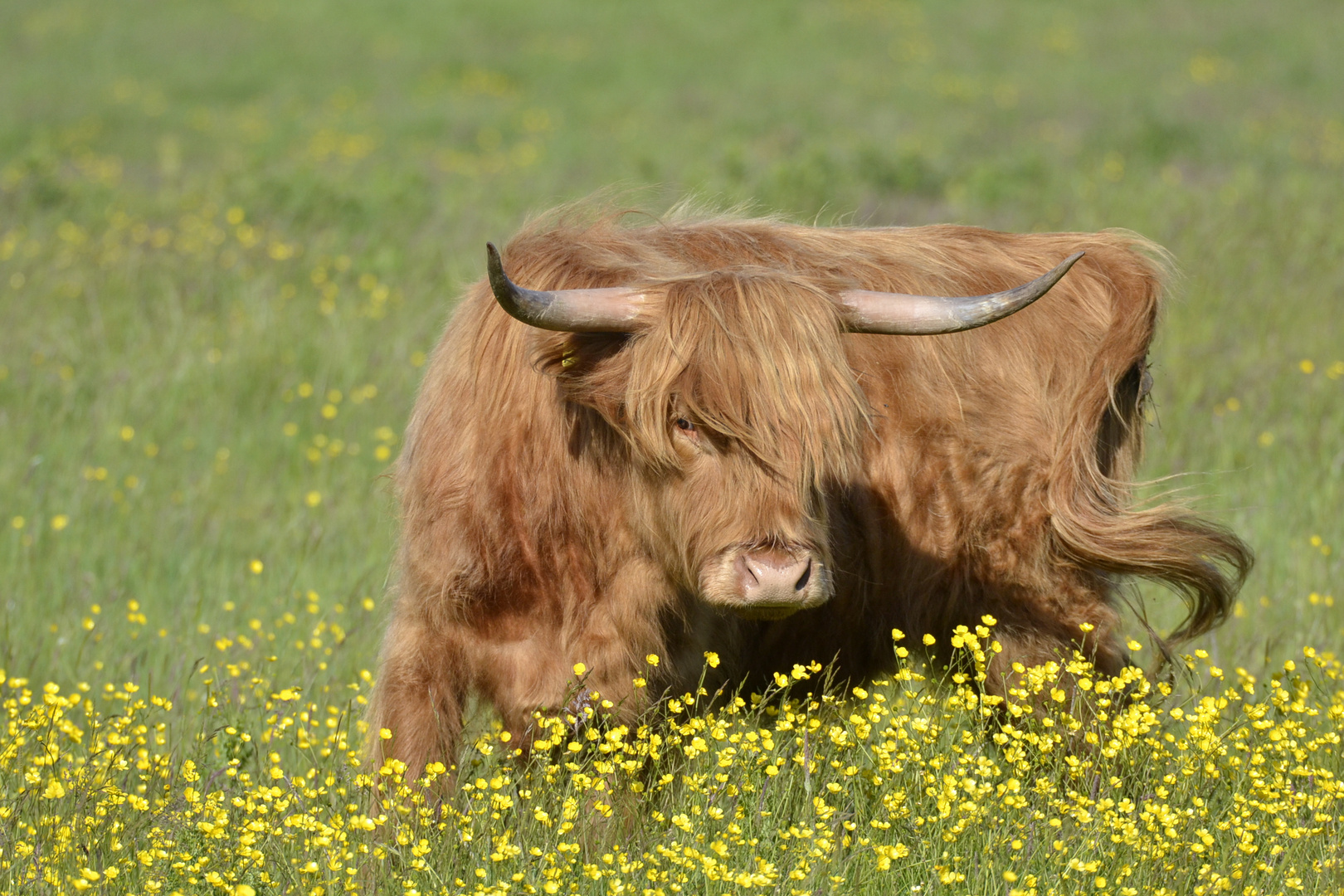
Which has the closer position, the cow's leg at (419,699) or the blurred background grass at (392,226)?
the cow's leg at (419,699)

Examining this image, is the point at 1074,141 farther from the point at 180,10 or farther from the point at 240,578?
the point at 180,10

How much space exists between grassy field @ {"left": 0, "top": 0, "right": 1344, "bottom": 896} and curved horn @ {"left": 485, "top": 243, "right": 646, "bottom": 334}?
98cm

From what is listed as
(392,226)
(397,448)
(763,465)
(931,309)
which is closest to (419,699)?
(763,465)

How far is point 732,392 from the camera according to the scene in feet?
10.5

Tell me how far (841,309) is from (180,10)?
2482cm

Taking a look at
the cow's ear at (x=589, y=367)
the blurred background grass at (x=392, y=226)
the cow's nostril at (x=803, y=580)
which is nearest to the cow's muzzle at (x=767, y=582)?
the cow's nostril at (x=803, y=580)

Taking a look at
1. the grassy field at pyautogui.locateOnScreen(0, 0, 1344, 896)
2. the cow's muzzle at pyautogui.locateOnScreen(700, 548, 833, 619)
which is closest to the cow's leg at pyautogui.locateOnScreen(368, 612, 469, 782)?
the grassy field at pyautogui.locateOnScreen(0, 0, 1344, 896)

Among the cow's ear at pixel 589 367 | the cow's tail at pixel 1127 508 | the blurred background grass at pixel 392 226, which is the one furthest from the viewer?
the blurred background grass at pixel 392 226

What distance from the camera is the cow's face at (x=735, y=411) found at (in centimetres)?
318

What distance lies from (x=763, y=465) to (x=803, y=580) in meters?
0.31

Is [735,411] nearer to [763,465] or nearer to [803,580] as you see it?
[763,465]

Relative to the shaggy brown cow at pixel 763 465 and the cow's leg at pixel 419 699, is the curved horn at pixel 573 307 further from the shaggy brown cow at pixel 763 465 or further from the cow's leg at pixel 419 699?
the cow's leg at pixel 419 699

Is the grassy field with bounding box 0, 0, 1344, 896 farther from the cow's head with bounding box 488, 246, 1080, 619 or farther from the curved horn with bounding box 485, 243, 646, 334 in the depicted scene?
the curved horn with bounding box 485, 243, 646, 334

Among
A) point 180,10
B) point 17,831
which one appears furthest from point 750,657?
point 180,10
